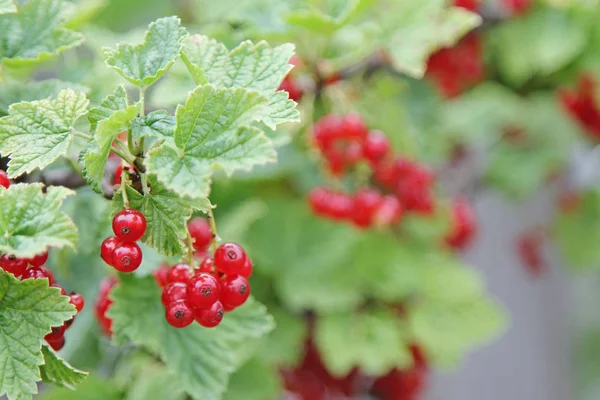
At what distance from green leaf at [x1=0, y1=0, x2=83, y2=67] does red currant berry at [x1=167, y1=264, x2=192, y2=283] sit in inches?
9.7

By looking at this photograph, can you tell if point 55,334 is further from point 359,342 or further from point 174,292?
point 359,342

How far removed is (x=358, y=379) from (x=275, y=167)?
0.47 m

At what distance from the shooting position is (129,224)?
0.48 meters

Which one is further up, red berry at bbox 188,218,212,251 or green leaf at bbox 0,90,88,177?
green leaf at bbox 0,90,88,177

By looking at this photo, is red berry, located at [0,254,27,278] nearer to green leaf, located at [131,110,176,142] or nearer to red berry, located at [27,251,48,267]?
red berry, located at [27,251,48,267]

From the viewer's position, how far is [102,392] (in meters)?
0.84

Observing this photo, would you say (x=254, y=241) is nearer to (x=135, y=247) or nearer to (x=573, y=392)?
(x=135, y=247)

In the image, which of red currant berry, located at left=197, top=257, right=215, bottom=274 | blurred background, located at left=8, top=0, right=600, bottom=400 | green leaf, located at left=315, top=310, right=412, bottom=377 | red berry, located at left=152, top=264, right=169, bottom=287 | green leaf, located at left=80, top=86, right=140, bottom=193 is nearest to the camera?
green leaf, located at left=80, top=86, right=140, bottom=193

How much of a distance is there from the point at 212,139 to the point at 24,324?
0.20 m

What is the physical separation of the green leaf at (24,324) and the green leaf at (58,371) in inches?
1.3

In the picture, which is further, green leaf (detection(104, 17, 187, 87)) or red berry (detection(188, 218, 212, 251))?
red berry (detection(188, 218, 212, 251))

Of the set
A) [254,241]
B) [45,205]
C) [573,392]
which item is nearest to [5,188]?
[45,205]

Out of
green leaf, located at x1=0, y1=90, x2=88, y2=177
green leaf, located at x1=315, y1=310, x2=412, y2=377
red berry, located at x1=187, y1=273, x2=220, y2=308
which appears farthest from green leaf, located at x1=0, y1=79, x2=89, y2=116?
green leaf, located at x1=315, y1=310, x2=412, y2=377

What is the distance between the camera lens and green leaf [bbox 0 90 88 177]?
497 millimetres
